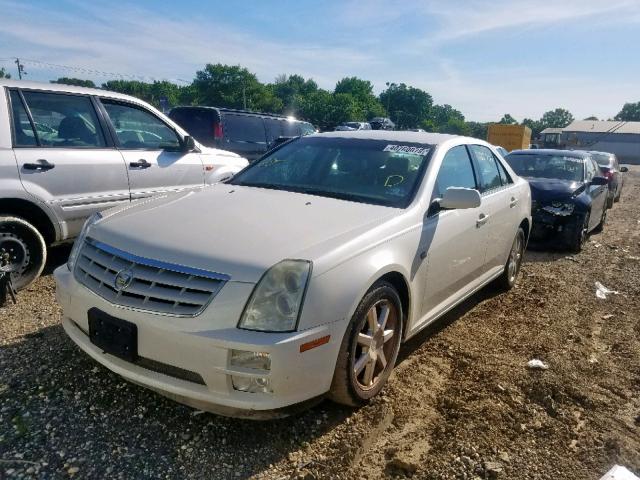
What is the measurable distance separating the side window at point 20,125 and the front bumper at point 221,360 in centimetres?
247

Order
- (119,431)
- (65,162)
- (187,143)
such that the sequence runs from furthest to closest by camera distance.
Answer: (187,143)
(65,162)
(119,431)

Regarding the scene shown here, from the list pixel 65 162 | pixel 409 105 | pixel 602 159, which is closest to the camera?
pixel 65 162

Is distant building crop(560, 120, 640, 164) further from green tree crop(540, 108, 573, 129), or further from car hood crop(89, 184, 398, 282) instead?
car hood crop(89, 184, 398, 282)

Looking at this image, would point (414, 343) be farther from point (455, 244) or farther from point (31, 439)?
point (31, 439)

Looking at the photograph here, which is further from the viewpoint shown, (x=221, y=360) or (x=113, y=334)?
(x=113, y=334)

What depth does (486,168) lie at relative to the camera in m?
4.40

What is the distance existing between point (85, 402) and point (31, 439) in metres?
0.33

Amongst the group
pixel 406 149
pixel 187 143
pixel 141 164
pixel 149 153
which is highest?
pixel 406 149

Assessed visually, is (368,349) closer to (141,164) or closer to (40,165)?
(40,165)

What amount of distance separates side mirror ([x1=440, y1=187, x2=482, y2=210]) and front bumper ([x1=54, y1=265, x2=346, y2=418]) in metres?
1.23

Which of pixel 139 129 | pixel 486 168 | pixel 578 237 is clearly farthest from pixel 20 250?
pixel 578 237

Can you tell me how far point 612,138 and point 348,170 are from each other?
267 feet

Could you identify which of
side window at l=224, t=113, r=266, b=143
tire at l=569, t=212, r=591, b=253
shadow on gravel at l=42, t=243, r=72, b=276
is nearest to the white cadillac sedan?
shadow on gravel at l=42, t=243, r=72, b=276

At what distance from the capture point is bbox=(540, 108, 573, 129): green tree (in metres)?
129
